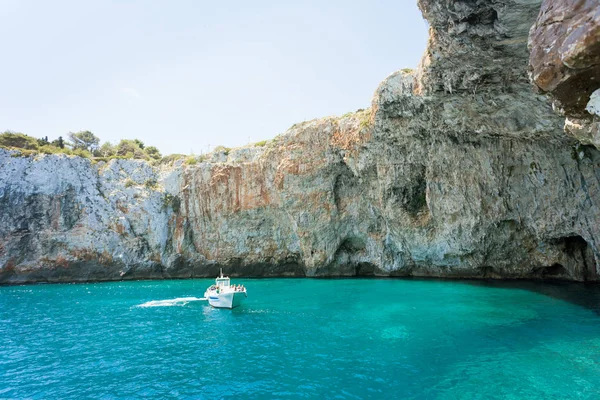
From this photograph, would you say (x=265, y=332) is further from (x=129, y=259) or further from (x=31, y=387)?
(x=129, y=259)

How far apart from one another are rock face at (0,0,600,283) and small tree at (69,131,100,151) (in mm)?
30310

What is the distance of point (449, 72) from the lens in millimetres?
18531

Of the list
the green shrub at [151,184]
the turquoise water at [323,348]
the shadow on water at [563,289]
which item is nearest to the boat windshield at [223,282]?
the turquoise water at [323,348]

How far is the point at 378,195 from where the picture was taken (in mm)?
36344

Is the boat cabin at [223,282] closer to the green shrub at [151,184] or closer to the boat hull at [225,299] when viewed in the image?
the boat hull at [225,299]

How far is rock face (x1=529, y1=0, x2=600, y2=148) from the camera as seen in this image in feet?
24.4

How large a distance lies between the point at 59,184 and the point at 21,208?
213 inches

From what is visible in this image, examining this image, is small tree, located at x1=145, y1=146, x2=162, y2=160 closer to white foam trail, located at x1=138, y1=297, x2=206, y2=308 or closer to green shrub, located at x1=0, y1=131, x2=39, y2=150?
green shrub, located at x1=0, y1=131, x2=39, y2=150

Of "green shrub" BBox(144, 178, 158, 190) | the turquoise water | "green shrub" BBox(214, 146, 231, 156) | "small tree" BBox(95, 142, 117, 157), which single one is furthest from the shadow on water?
"small tree" BBox(95, 142, 117, 157)

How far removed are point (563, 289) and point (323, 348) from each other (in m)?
21.2

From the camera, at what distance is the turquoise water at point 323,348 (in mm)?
11594

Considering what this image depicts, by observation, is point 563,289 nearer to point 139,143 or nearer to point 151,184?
point 151,184

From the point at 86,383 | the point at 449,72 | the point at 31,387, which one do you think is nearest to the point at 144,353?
the point at 86,383

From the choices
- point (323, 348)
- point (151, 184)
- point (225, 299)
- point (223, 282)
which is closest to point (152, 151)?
point (151, 184)
